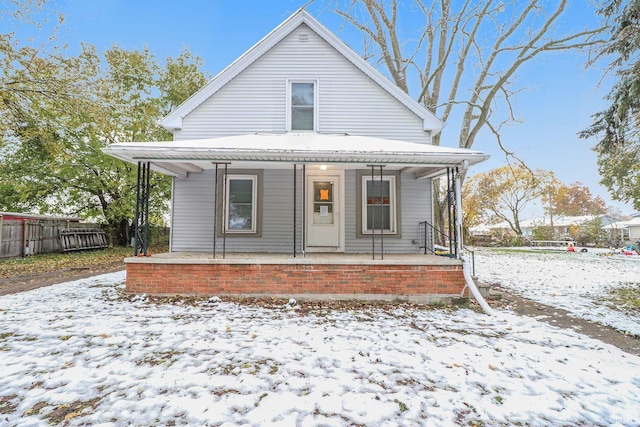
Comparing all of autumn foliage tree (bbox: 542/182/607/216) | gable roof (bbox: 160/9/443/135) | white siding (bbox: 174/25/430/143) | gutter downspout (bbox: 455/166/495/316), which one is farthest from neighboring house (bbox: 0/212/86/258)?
autumn foliage tree (bbox: 542/182/607/216)

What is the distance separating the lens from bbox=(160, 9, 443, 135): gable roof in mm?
8188

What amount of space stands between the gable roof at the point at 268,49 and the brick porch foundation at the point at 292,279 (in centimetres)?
403

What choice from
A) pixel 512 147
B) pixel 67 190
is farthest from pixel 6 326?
pixel 512 147

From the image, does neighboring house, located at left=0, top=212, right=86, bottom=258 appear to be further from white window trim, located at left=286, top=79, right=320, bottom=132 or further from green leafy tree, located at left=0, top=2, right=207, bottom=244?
white window trim, located at left=286, top=79, right=320, bottom=132

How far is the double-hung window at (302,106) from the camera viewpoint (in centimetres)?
839

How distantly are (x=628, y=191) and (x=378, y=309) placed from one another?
26.3 metres

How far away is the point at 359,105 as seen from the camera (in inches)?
331

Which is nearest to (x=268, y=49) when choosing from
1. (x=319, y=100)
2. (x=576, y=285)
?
(x=319, y=100)

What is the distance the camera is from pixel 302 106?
843 cm

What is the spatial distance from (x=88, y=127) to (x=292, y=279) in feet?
38.2

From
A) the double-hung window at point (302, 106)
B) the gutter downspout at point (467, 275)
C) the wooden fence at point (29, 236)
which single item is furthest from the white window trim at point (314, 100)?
the wooden fence at point (29, 236)

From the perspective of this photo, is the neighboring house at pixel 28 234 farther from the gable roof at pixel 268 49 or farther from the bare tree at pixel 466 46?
the bare tree at pixel 466 46

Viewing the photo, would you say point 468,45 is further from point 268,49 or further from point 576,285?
point 576,285

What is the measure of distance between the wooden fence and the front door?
38.6 ft
